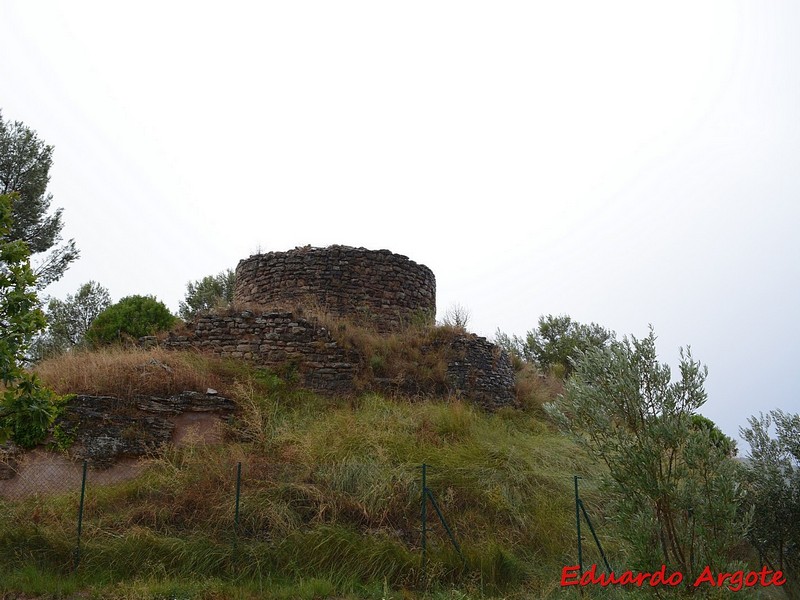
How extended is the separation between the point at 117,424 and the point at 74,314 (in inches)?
591

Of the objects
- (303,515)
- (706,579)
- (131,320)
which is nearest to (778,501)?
(706,579)

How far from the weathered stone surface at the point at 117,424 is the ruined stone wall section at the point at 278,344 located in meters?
2.33

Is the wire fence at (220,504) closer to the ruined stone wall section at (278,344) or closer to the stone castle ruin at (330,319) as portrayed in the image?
the ruined stone wall section at (278,344)

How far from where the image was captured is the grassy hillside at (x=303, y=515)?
6.14 m

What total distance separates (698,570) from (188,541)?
5403 millimetres

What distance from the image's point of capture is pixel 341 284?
1352cm

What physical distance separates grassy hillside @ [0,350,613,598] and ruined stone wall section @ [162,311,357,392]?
1435 mm

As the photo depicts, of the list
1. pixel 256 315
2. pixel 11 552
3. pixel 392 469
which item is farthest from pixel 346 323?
pixel 11 552

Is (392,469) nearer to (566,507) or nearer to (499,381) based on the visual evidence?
(566,507)

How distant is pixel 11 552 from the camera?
631 cm

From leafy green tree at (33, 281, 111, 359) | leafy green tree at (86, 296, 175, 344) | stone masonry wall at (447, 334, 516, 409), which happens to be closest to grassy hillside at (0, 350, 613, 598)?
stone masonry wall at (447, 334, 516, 409)

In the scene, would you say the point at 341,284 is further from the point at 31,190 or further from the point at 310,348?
the point at 31,190

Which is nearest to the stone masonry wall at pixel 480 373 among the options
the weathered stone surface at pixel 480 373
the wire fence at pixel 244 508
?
the weathered stone surface at pixel 480 373

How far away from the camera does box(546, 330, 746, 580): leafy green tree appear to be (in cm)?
446
